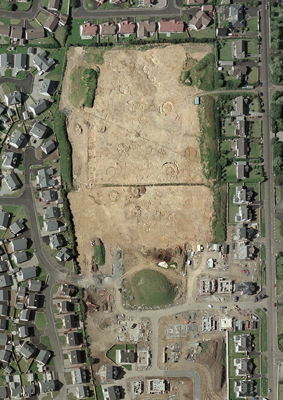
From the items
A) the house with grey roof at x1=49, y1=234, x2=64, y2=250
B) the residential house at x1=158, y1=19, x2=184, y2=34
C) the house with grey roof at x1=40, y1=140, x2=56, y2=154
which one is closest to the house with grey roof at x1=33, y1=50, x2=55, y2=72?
the house with grey roof at x1=40, y1=140, x2=56, y2=154

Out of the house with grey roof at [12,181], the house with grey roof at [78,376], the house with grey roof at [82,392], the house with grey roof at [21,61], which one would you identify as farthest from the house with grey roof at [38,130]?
the house with grey roof at [82,392]

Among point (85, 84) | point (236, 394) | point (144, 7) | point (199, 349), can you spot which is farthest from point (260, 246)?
point (144, 7)

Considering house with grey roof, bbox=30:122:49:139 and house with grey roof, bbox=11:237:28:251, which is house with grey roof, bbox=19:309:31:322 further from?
house with grey roof, bbox=30:122:49:139

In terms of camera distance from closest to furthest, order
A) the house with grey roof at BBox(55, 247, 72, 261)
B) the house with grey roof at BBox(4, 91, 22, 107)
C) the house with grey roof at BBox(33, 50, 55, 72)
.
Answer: the house with grey roof at BBox(55, 247, 72, 261) → the house with grey roof at BBox(4, 91, 22, 107) → the house with grey roof at BBox(33, 50, 55, 72)

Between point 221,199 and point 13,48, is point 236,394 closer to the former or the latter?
point 221,199

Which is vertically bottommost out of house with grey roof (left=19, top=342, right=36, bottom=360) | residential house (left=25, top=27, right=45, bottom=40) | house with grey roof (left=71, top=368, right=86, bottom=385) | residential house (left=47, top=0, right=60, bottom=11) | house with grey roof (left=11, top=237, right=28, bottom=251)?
house with grey roof (left=71, top=368, right=86, bottom=385)

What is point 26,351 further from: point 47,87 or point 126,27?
point 126,27
